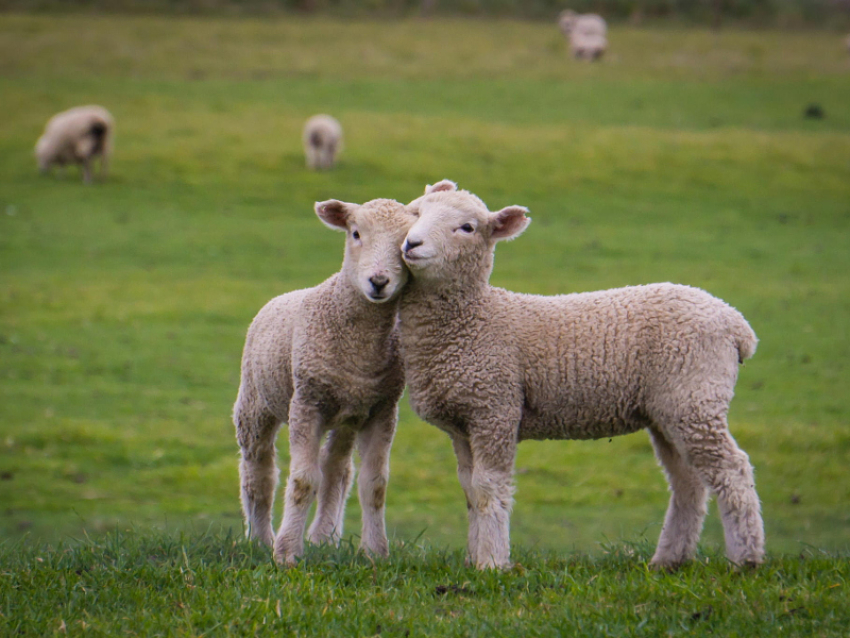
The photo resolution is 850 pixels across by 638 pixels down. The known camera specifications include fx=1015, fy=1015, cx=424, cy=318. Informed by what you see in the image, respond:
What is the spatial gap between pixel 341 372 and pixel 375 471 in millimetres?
626

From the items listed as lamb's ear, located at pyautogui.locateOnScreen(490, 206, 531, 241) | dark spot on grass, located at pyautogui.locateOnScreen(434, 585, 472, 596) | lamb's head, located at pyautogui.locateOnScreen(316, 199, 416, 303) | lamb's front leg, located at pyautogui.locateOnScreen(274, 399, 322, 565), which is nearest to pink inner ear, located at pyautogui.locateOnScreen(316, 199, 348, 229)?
lamb's head, located at pyautogui.locateOnScreen(316, 199, 416, 303)

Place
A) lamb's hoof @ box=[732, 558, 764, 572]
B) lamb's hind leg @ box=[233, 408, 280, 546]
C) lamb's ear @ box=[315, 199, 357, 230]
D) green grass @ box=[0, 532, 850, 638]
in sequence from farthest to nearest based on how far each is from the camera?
lamb's hind leg @ box=[233, 408, 280, 546] → lamb's ear @ box=[315, 199, 357, 230] → lamb's hoof @ box=[732, 558, 764, 572] → green grass @ box=[0, 532, 850, 638]

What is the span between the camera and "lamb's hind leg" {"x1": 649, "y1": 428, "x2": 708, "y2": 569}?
5.02 meters

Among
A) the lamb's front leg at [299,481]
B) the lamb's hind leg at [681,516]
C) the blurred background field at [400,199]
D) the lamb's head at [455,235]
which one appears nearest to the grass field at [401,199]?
the blurred background field at [400,199]

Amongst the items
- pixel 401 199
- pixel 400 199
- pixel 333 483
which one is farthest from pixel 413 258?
pixel 401 199

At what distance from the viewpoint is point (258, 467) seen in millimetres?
5840

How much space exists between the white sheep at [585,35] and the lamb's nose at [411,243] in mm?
33850

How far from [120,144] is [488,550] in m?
23.1

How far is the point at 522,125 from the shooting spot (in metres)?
28.4

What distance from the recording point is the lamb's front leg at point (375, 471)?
5273 mm

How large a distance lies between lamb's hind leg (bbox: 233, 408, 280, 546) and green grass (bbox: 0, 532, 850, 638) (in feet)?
2.45

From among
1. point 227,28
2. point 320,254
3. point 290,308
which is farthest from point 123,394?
point 227,28

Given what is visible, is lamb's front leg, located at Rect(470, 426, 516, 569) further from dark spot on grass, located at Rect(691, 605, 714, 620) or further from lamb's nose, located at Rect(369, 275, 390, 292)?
dark spot on grass, located at Rect(691, 605, 714, 620)

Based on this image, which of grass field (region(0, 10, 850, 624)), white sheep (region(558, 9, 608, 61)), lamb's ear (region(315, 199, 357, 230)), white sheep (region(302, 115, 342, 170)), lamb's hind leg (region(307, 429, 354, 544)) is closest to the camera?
lamb's ear (region(315, 199, 357, 230))
